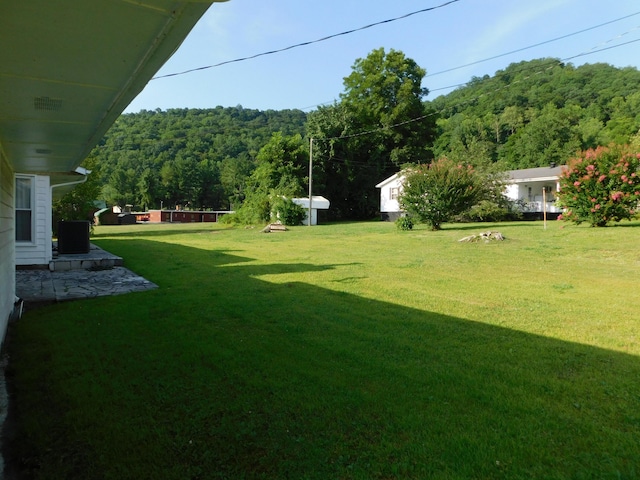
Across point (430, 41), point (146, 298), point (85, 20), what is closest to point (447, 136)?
point (430, 41)

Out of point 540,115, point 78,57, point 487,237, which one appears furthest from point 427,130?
point 78,57

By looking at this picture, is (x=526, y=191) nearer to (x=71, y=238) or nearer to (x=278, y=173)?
(x=278, y=173)

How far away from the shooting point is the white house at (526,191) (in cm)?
2798

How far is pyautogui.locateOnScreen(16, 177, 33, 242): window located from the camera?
8.80m

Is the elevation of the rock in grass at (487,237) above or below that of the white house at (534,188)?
below

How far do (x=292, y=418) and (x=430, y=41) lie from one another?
14.7m

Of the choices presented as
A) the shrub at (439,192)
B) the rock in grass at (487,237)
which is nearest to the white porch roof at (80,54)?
the rock in grass at (487,237)

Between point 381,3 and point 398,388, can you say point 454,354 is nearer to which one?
point 398,388

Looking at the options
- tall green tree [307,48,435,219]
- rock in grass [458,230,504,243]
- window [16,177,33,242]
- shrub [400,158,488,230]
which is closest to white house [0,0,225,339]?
window [16,177,33,242]

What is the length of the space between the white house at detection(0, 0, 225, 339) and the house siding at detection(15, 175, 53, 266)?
21.8 feet

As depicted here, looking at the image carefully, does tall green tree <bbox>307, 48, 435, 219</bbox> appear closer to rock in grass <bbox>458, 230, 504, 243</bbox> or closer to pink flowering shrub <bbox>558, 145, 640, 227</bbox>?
pink flowering shrub <bbox>558, 145, 640, 227</bbox>

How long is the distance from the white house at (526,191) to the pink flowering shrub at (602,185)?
442 inches

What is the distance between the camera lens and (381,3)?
955cm

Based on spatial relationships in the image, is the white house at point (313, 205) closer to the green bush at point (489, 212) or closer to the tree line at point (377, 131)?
the tree line at point (377, 131)
